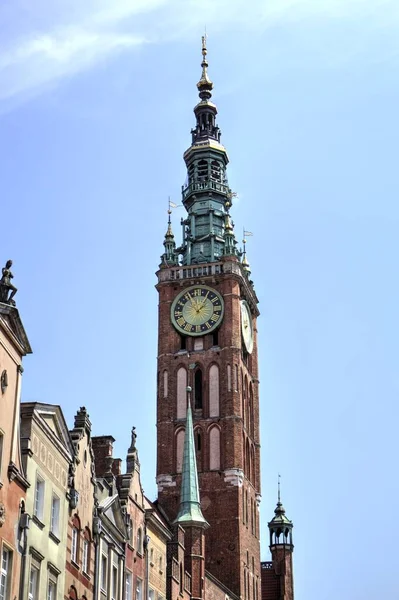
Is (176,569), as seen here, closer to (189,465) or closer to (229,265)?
(189,465)

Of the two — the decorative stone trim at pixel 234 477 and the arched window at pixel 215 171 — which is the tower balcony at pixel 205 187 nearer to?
the arched window at pixel 215 171

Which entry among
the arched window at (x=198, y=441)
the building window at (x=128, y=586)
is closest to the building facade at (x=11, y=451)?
the building window at (x=128, y=586)

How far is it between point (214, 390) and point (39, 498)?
55014mm

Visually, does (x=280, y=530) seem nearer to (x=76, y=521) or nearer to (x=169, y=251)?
(x=169, y=251)

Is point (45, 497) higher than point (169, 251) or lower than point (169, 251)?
lower

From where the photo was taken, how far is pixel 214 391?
307ft

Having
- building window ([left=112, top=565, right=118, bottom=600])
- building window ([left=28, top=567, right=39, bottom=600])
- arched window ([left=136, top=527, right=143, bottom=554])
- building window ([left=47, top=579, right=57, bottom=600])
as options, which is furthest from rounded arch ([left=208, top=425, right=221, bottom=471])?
building window ([left=28, top=567, right=39, bottom=600])

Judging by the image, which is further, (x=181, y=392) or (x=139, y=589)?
(x=181, y=392)

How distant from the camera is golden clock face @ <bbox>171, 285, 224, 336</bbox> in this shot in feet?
315

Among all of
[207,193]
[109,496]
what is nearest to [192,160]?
[207,193]

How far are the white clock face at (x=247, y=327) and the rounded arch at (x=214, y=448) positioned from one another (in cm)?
925

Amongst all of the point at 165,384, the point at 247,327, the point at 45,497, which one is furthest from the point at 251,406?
the point at 45,497

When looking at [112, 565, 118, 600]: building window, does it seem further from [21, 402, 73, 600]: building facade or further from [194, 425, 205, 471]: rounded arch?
[194, 425, 205, 471]: rounded arch

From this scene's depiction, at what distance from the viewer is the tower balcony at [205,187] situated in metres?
106
